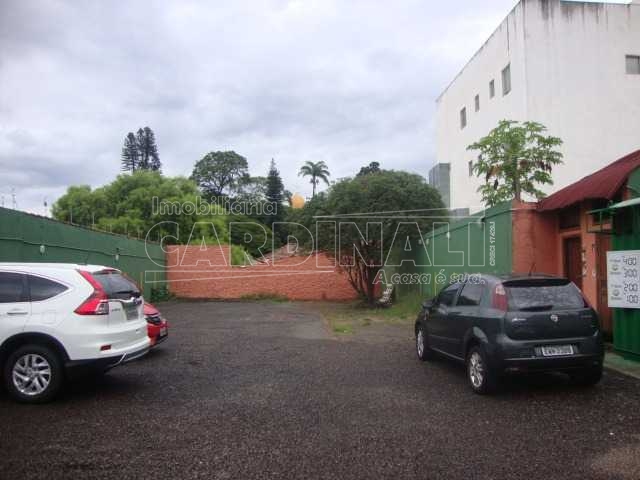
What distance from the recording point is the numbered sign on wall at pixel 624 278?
7.45 meters

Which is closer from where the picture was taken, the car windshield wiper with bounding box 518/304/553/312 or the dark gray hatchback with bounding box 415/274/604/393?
the dark gray hatchback with bounding box 415/274/604/393

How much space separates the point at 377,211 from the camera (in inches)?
661

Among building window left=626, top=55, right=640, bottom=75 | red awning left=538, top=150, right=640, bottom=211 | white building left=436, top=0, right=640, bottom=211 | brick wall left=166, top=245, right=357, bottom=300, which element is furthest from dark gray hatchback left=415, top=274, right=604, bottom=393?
building window left=626, top=55, right=640, bottom=75

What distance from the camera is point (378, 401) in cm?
593

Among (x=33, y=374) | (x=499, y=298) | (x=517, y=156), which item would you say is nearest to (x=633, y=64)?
(x=517, y=156)

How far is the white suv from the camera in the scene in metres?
5.67

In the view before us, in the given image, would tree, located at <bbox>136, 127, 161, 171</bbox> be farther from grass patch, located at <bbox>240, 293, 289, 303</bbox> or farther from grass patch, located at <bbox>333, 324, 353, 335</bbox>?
grass patch, located at <bbox>333, 324, 353, 335</bbox>

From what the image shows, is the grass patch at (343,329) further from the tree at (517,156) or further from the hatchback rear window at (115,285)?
the hatchback rear window at (115,285)

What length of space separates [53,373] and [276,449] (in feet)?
9.58

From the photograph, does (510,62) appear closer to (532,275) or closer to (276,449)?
(532,275)

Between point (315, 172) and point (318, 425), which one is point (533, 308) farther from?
point (315, 172)

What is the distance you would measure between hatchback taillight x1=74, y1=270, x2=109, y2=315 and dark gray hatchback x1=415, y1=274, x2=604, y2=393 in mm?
4547

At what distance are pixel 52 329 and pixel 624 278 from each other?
25.8ft

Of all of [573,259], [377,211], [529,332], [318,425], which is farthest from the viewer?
[377,211]
